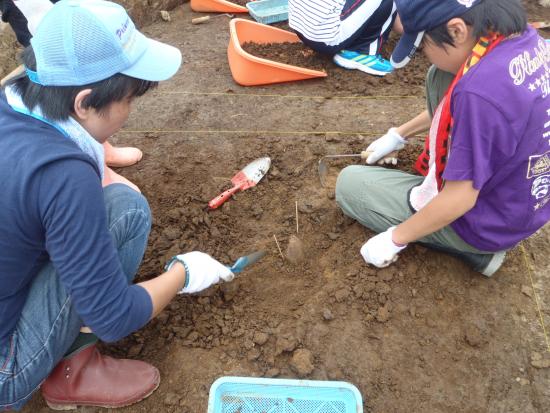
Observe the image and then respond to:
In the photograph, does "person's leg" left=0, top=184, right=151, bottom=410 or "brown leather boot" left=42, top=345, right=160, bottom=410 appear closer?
"person's leg" left=0, top=184, right=151, bottom=410

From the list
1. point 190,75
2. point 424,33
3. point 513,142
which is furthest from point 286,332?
point 190,75

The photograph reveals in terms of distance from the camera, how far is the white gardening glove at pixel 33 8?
240 centimetres

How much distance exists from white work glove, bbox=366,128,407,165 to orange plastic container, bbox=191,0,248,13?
8.82 ft

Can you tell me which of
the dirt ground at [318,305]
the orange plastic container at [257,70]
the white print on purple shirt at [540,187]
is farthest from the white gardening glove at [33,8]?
the white print on purple shirt at [540,187]

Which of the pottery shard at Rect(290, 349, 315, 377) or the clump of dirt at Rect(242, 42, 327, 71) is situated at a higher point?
the clump of dirt at Rect(242, 42, 327, 71)

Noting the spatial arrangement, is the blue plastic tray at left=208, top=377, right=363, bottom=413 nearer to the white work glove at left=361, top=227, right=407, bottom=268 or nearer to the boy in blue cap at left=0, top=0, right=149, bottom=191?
the white work glove at left=361, top=227, right=407, bottom=268

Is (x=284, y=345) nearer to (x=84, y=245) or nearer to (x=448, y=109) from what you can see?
(x=84, y=245)

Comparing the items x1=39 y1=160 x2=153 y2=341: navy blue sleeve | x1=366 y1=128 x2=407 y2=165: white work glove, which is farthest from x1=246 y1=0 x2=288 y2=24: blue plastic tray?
x1=39 y1=160 x2=153 y2=341: navy blue sleeve

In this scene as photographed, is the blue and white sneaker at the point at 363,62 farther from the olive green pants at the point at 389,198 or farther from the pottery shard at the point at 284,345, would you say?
the pottery shard at the point at 284,345

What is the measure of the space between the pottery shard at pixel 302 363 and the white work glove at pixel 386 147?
3.85 feet

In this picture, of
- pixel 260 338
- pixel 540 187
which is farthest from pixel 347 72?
pixel 260 338

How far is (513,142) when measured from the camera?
1381mm

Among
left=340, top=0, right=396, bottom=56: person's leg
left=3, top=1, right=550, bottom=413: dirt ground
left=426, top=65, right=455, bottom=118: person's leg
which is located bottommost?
left=3, top=1, right=550, bottom=413: dirt ground

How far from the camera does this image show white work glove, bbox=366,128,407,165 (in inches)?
92.3
